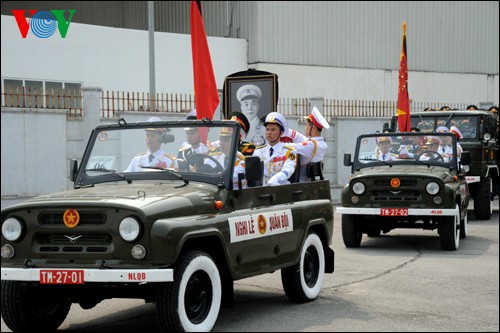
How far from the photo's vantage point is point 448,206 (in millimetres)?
13094

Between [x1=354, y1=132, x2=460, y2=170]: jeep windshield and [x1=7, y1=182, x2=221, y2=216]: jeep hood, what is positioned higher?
[x1=354, y1=132, x2=460, y2=170]: jeep windshield

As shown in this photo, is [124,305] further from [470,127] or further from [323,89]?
[323,89]

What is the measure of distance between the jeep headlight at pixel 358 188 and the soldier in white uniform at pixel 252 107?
1.57 metres

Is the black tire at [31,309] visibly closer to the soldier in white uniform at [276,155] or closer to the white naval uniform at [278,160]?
the soldier in white uniform at [276,155]

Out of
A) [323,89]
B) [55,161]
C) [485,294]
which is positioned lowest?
[485,294]

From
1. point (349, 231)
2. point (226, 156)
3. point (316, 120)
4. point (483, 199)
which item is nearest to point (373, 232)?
point (349, 231)

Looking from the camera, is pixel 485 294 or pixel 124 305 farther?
pixel 485 294

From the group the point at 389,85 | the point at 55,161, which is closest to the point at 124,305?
the point at 55,161

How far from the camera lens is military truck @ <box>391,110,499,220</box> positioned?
18047 millimetres

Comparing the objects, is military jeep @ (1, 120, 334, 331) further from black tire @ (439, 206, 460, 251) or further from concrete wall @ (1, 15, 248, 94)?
concrete wall @ (1, 15, 248, 94)

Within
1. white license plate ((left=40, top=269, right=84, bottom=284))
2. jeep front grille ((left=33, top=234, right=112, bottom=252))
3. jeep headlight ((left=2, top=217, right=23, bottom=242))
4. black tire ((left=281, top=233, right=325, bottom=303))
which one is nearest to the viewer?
white license plate ((left=40, top=269, right=84, bottom=284))

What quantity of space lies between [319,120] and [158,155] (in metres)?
3.45

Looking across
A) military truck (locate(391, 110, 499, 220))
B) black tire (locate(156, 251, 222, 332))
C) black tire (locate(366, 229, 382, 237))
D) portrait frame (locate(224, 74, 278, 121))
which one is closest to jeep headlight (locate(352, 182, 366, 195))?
black tire (locate(366, 229, 382, 237))

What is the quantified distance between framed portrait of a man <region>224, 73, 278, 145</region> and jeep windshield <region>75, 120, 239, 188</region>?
5745 mm
